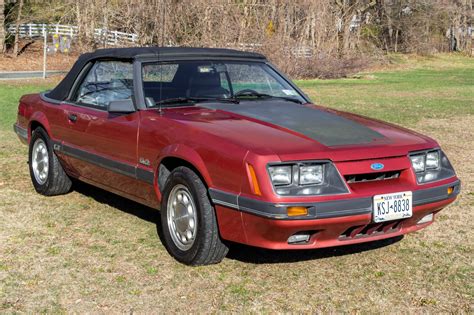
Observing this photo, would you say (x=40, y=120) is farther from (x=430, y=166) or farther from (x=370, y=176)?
(x=430, y=166)

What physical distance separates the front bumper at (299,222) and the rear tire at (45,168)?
107 inches

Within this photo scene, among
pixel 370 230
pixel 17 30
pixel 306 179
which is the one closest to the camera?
pixel 306 179

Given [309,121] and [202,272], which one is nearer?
[202,272]

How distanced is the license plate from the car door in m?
1.93

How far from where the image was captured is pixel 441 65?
159 feet

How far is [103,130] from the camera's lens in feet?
18.7

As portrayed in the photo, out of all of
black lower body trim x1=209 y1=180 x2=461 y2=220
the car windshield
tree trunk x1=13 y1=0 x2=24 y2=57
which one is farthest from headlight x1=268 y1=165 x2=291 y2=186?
tree trunk x1=13 y1=0 x2=24 y2=57

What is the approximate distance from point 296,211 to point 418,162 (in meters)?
1.10

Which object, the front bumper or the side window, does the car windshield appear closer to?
the side window

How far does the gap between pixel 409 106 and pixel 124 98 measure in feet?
44.9

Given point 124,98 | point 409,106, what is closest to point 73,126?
point 124,98

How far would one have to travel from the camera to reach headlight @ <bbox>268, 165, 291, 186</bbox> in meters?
4.25

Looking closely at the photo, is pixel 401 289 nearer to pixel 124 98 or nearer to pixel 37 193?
pixel 124 98

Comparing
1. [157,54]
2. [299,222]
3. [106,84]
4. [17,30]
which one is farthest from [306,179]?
[17,30]
